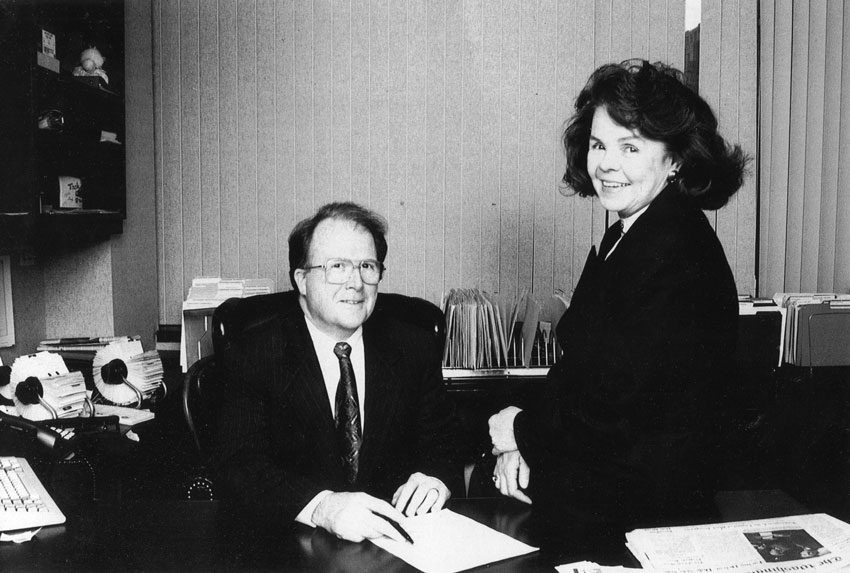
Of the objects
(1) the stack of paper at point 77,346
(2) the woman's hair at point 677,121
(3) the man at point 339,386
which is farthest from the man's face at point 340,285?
(1) the stack of paper at point 77,346

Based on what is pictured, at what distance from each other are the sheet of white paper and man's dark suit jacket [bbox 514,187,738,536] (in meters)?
0.17

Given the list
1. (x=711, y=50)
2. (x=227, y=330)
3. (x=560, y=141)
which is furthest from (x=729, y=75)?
(x=227, y=330)

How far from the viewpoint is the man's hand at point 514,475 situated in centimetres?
159

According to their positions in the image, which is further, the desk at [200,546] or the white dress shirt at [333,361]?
the white dress shirt at [333,361]

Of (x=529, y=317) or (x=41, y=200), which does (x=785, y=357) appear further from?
(x=41, y=200)

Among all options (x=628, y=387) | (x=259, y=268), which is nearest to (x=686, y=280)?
(x=628, y=387)

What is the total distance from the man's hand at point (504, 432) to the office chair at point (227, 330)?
0.31 meters

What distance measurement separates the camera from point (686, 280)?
142 centimetres

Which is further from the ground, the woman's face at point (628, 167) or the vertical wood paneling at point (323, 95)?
the vertical wood paneling at point (323, 95)

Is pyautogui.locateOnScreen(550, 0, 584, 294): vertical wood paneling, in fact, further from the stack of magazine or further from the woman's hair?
the woman's hair

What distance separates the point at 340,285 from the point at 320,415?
1.03ft

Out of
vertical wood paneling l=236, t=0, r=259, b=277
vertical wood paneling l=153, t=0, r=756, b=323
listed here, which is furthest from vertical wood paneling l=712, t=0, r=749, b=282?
→ vertical wood paneling l=236, t=0, r=259, b=277

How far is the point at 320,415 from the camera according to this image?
1.71 metres

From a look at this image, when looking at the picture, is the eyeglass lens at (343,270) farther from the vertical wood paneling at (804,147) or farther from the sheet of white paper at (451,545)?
the vertical wood paneling at (804,147)
